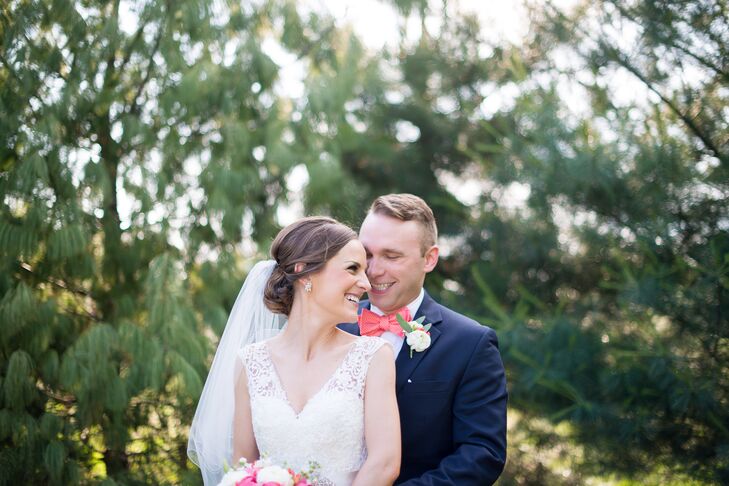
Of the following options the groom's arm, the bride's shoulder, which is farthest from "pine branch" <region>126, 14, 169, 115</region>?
the groom's arm

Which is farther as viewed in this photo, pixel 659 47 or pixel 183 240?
pixel 183 240

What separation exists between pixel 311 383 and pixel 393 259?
70cm

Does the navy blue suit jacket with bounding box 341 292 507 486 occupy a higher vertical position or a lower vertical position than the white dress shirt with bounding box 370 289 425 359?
lower

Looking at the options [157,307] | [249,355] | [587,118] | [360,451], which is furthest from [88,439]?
[587,118]

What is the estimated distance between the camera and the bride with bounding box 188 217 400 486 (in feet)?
8.64

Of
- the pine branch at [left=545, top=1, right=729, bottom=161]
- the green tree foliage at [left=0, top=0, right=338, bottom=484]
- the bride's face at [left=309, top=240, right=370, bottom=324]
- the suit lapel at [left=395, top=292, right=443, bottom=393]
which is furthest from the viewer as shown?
the pine branch at [left=545, top=1, right=729, bottom=161]

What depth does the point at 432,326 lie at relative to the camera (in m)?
3.14

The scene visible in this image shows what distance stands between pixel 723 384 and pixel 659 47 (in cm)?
204

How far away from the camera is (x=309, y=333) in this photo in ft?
9.27

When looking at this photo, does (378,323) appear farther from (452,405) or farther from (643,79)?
(643,79)

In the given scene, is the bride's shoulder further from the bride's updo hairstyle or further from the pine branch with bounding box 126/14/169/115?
the pine branch with bounding box 126/14/169/115

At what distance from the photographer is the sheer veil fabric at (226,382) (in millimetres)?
3008

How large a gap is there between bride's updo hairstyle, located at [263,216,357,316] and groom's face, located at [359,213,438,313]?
0.36 metres

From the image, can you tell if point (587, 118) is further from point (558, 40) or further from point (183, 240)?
point (183, 240)
